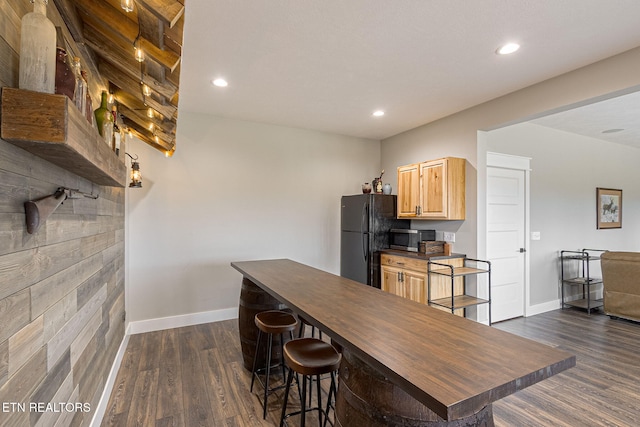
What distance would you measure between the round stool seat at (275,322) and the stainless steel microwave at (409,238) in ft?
7.14

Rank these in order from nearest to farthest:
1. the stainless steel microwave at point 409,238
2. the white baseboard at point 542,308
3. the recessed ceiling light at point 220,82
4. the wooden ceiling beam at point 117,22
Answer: the wooden ceiling beam at point 117,22
the recessed ceiling light at point 220,82
the stainless steel microwave at point 409,238
the white baseboard at point 542,308

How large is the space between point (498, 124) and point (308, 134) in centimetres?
253

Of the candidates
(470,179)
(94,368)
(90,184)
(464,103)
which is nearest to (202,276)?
(94,368)

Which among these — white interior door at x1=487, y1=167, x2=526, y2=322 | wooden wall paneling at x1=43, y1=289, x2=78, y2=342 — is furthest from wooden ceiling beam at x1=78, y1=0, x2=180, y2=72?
white interior door at x1=487, y1=167, x2=526, y2=322

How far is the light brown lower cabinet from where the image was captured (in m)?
3.61

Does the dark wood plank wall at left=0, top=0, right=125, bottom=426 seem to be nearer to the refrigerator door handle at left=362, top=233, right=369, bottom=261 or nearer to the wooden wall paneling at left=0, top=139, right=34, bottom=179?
the wooden wall paneling at left=0, top=139, right=34, bottom=179

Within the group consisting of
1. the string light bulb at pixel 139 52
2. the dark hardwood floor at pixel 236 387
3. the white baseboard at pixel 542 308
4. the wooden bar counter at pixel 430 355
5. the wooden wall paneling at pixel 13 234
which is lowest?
the dark hardwood floor at pixel 236 387

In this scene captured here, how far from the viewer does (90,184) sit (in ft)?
6.35

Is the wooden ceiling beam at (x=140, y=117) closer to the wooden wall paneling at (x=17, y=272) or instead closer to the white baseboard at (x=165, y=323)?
the wooden wall paneling at (x=17, y=272)

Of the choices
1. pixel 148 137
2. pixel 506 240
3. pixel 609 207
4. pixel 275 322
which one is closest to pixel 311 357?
pixel 275 322

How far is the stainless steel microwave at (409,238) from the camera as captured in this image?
13.3ft

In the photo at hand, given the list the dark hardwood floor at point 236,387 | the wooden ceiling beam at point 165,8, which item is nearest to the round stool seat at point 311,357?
the dark hardwood floor at point 236,387

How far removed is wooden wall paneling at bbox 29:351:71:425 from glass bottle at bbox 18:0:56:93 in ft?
3.33

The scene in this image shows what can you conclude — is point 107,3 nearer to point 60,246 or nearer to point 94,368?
point 60,246
